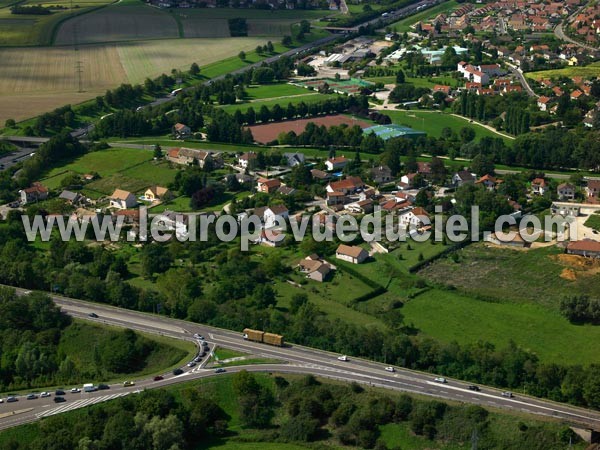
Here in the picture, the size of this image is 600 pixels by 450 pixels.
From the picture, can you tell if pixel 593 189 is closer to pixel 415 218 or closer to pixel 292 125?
pixel 415 218

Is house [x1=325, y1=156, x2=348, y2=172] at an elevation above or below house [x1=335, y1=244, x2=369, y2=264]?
above

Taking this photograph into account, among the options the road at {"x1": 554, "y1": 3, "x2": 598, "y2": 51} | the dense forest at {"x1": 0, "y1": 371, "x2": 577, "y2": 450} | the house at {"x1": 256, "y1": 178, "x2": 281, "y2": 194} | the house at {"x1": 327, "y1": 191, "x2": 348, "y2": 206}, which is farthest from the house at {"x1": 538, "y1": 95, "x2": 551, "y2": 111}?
the dense forest at {"x1": 0, "y1": 371, "x2": 577, "y2": 450}

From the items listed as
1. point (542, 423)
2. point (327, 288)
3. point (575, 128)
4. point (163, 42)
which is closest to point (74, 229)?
point (327, 288)

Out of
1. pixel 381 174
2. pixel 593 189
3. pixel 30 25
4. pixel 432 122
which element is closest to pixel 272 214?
pixel 381 174

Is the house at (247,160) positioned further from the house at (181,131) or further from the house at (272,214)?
the house at (272,214)

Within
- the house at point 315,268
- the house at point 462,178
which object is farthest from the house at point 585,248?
the house at point 315,268

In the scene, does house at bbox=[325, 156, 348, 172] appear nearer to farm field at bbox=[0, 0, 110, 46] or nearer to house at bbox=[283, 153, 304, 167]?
house at bbox=[283, 153, 304, 167]

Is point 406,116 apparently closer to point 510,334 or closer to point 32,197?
point 32,197
